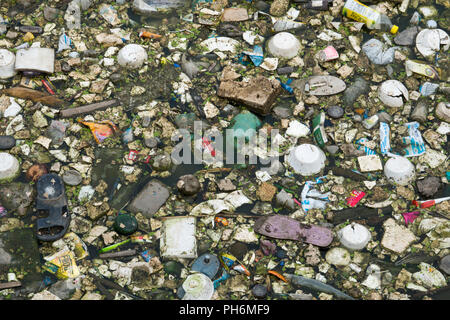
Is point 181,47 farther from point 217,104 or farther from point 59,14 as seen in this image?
point 59,14

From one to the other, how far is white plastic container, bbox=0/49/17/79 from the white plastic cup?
2584 mm

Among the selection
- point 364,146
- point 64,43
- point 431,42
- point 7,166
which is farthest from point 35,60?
Result: point 431,42

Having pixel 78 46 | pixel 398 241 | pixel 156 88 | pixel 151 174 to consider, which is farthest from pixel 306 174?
pixel 78 46

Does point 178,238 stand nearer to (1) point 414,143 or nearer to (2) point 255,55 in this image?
(2) point 255,55

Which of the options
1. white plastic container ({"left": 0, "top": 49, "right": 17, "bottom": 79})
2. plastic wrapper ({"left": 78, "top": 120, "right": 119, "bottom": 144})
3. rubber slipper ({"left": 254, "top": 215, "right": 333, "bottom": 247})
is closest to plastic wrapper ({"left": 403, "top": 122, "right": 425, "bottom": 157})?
rubber slipper ({"left": 254, "top": 215, "right": 333, "bottom": 247})

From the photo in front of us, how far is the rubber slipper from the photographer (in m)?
3.57

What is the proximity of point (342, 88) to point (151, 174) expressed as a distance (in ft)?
6.21

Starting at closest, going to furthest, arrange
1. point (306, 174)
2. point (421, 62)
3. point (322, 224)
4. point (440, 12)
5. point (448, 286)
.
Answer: point (448, 286), point (322, 224), point (306, 174), point (421, 62), point (440, 12)

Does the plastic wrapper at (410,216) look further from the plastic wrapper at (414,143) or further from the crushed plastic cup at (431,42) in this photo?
the crushed plastic cup at (431,42)

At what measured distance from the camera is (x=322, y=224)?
3662 mm

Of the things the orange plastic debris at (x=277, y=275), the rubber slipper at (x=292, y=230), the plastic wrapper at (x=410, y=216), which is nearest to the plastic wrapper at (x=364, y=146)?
the plastic wrapper at (x=410, y=216)

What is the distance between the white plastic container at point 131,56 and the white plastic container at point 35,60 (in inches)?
24.9

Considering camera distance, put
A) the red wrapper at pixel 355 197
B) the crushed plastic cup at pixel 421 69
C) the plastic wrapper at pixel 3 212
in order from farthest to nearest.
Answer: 1. the crushed plastic cup at pixel 421 69
2. the red wrapper at pixel 355 197
3. the plastic wrapper at pixel 3 212

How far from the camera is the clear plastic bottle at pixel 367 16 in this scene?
4.78m
